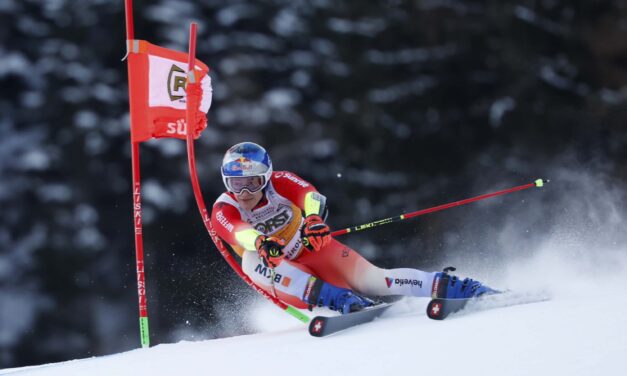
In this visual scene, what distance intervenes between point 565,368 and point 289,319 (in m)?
3.28

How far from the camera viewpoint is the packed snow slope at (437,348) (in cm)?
225

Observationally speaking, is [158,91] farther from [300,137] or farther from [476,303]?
[300,137]

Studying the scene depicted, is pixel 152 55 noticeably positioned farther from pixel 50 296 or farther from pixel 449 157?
pixel 449 157

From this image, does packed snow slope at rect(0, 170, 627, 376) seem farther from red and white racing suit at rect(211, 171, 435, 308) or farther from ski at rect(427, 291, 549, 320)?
red and white racing suit at rect(211, 171, 435, 308)

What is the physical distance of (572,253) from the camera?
562 centimetres

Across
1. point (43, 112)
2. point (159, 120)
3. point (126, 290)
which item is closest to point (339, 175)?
point (126, 290)

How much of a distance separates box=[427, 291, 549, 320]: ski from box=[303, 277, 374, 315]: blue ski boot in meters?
0.46

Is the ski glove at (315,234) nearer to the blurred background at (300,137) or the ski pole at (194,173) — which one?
the ski pole at (194,173)

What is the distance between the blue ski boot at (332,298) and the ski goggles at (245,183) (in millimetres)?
538

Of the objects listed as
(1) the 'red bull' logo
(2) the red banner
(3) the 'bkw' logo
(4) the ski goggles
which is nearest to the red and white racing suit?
(4) the ski goggles

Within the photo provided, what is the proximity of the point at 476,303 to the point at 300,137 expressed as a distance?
5389 millimetres

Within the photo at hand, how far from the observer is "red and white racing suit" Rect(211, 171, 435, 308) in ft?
11.8

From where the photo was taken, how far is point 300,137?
8422 mm

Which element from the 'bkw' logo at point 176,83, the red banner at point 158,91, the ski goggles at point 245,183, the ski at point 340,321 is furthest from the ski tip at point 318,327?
the 'bkw' logo at point 176,83
